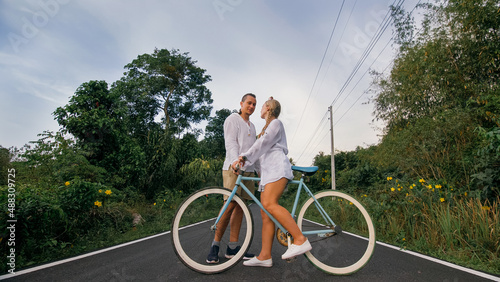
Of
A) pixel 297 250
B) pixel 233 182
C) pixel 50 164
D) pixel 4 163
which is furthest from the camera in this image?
pixel 4 163

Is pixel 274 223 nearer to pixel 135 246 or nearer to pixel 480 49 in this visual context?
pixel 135 246

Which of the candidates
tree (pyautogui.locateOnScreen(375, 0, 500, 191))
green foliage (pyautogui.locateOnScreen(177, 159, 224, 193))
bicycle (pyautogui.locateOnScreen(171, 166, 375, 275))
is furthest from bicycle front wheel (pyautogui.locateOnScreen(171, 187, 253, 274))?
green foliage (pyautogui.locateOnScreen(177, 159, 224, 193))

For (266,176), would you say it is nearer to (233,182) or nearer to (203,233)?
(233,182)

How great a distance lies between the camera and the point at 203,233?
113 inches

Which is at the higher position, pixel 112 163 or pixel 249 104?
pixel 249 104

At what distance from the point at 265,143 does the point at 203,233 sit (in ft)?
3.67

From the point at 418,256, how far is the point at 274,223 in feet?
7.55

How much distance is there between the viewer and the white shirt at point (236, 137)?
10.3ft

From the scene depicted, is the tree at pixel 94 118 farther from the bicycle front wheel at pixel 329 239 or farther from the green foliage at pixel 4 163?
the bicycle front wheel at pixel 329 239

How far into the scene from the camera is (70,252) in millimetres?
4133

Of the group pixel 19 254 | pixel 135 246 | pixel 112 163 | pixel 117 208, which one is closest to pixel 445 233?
pixel 135 246

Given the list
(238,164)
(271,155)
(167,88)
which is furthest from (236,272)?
(167,88)

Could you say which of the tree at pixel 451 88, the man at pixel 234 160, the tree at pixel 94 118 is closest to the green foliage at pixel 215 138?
the tree at pixel 94 118

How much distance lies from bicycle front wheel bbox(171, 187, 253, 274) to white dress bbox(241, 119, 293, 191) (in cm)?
40
